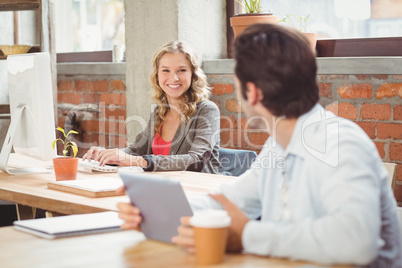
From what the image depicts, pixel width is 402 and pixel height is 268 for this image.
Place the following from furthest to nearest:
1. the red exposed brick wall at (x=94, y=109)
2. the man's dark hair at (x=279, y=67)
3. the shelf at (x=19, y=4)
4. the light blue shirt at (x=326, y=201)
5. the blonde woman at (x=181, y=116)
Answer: the red exposed brick wall at (x=94, y=109), the shelf at (x=19, y=4), the blonde woman at (x=181, y=116), the man's dark hair at (x=279, y=67), the light blue shirt at (x=326, y=201)

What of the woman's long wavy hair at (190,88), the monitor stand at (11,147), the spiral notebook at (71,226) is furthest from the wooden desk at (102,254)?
the woman's long wavy hair at (190,88)

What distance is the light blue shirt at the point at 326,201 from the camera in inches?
45.6

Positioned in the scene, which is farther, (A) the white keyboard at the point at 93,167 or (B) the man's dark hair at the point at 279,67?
(A) the white keyboard at the point at 93,167

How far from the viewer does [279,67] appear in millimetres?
1287

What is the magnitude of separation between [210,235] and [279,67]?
0.40 m

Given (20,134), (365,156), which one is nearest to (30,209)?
(20,134)

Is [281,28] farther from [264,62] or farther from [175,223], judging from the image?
[175,223]

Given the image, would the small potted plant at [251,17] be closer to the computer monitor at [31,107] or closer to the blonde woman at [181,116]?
the blonde woman at [181,116]

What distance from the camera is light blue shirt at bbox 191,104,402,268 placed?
3.80 ft

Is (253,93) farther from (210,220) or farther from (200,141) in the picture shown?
(200,141)

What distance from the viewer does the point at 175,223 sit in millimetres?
1410

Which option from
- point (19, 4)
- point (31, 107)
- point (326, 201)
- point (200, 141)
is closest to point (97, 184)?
point (31, 107)

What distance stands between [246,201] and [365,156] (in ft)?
1.42

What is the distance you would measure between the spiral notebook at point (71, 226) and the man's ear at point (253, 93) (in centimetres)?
51
